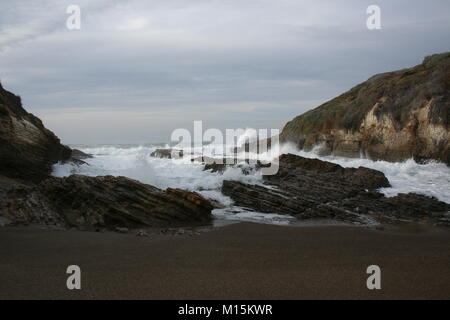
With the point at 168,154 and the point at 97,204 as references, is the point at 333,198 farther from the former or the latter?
the point at 168,154

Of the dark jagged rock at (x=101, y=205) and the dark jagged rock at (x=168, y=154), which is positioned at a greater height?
the dark jagged rock at (x=168, y=154)

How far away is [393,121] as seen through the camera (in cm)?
1889

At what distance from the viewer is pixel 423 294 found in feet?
13.3

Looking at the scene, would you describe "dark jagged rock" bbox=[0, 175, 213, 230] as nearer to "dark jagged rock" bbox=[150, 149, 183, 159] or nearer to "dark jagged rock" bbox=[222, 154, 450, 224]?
"dark jagged rock" bbox=[222, 154, 450, 224]

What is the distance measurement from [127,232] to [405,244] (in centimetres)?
476

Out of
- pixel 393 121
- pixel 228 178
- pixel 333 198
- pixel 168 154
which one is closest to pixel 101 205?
pixel 228 178

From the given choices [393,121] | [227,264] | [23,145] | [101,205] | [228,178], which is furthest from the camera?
[393,121]

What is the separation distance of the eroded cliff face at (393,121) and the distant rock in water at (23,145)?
580 inches

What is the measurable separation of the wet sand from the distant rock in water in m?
4.74

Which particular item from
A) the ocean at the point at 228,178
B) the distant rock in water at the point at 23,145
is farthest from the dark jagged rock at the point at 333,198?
the distant rock in water at the point at 23,145

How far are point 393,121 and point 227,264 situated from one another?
1650cm

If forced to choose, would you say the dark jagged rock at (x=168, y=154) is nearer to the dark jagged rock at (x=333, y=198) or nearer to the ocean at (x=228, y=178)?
the ocean at (x=228, y=178)

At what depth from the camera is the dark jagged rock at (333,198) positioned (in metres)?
8.86

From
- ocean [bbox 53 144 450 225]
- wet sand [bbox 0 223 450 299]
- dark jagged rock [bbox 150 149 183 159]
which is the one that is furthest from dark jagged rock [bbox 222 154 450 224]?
dark jagged rock [bbox 150 149 183 159]
